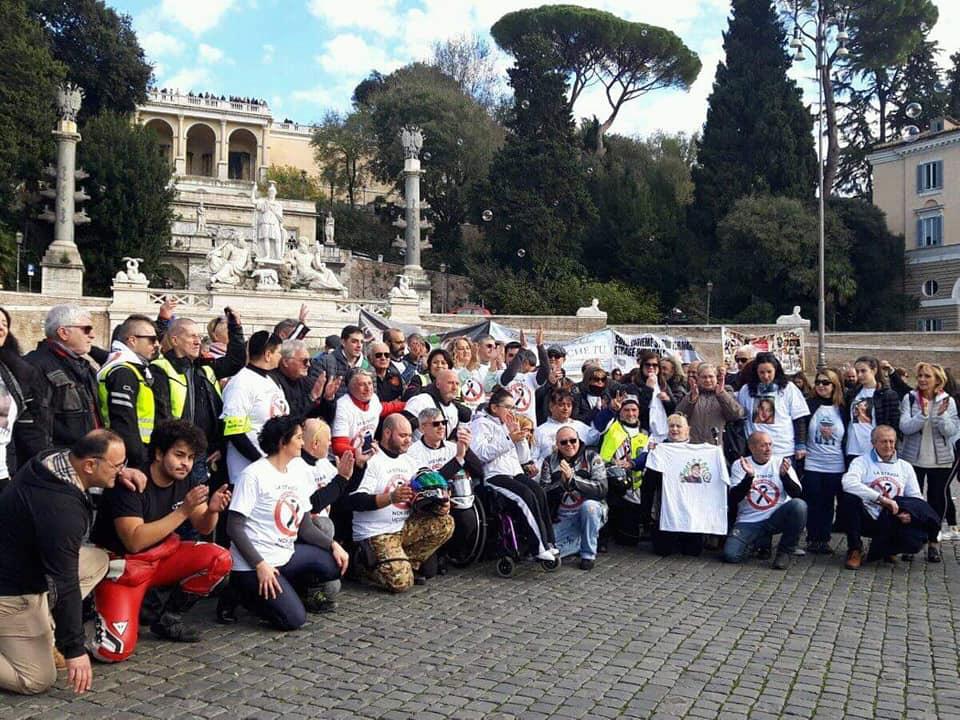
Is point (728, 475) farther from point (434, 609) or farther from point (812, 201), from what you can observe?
point (812, 201)

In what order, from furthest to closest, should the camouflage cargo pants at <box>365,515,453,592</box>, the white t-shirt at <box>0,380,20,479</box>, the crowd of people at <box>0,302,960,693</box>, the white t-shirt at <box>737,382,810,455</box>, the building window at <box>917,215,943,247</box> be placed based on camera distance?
the building window at <box>917,215,943,247</box> → the white t-shirt at <box>737,382,810,455</box> → the camouflage cargo pants at <box>365,515,453,592</box> → the white t-shirt at <box>0,380,20,479</box> → the crowd of people at <box>0,302,960,693</box>

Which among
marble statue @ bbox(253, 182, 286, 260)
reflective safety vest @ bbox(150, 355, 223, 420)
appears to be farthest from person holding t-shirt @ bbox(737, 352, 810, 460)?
marble statue @ bbox(253, 182, 286, 260)

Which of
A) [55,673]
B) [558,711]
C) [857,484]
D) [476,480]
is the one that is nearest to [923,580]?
[857,484]

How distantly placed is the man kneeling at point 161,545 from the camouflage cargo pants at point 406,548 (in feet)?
4.81

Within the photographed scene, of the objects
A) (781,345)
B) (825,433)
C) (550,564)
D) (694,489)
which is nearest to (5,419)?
(550,564)

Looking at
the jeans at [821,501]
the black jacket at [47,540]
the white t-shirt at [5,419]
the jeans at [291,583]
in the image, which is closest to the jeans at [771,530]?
the jeans at [821,501]

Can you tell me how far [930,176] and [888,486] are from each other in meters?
36.5

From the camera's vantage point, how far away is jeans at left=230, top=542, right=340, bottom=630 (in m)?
5.74

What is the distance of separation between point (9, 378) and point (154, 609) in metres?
1.58

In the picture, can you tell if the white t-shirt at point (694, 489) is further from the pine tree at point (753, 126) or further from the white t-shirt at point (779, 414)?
the pine tree at point (753, 126)

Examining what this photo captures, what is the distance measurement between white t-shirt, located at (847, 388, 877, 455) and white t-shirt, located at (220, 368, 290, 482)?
536 centimetres

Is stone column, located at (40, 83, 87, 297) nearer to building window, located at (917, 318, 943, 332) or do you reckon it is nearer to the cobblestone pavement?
the cobblestone pavement

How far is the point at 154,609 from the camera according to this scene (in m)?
5.63

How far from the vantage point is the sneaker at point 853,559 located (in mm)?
8086
